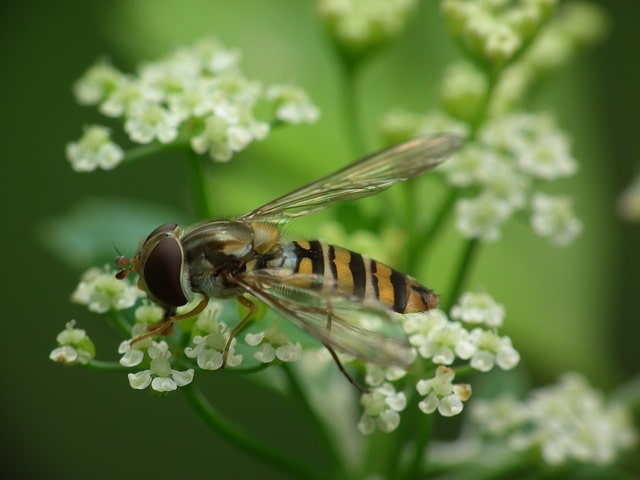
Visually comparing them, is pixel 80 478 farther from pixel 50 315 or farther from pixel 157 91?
pixel 157 91

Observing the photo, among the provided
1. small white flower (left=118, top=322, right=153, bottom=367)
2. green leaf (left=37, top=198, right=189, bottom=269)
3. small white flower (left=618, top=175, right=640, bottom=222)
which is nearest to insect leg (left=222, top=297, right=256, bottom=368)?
small white flower (left=118, top=322, right=153, bottom=367)

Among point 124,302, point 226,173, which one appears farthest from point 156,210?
point 124,302

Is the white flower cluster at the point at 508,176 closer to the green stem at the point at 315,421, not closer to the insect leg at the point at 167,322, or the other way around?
the green stem at the point at 315,421

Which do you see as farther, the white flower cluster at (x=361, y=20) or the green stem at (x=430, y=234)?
the white flower cluster at (x=361, y=20)

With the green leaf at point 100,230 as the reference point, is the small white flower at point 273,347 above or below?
below

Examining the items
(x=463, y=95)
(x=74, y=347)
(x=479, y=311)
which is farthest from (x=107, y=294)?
(x=463, y=95)

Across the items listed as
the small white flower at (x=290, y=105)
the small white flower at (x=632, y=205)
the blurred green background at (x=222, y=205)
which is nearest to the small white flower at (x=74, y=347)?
the small white flower at (x=290, y=105)

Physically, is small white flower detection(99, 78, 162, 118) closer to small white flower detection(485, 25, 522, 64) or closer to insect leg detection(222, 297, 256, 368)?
insect leg detection(222, 297, 256, 368)
